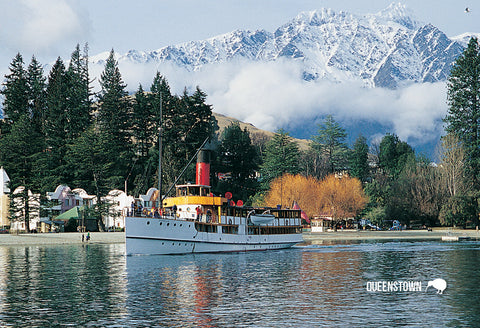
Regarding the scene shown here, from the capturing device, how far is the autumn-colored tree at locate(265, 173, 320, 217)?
11931cm

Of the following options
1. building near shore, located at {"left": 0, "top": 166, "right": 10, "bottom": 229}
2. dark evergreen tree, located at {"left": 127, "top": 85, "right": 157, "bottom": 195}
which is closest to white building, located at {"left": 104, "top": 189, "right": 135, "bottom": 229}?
dark evergreen tree, located at {"left": 127, "top": 85, "right": 157, "bottom": 195}

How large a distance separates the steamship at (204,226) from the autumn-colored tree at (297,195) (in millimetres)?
41877

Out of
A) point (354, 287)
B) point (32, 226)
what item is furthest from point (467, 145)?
point (354, 287)

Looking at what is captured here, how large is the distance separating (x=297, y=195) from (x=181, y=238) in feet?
199

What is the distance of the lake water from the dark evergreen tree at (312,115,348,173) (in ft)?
329

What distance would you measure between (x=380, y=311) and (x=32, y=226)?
94104 millimetres

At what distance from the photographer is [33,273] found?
158 feet

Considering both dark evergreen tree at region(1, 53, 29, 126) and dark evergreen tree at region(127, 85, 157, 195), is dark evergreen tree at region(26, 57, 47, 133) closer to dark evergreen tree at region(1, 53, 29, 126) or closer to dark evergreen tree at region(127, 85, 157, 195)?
dark evergreen tree at region(1, 53, 29, 126)

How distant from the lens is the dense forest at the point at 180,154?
112688 mm

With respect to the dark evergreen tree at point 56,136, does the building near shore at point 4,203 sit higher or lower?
lower

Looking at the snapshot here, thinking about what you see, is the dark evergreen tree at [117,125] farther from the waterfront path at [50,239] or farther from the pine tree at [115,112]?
the waterfront path at [50,239]

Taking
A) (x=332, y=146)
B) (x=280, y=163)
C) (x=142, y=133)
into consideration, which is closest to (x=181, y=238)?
(x=142, y=133)

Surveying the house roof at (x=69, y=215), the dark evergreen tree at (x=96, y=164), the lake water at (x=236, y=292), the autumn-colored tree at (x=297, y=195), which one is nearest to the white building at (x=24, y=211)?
the house roof at (x=69, y=215)

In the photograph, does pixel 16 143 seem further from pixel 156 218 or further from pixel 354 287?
pixel 354 287
